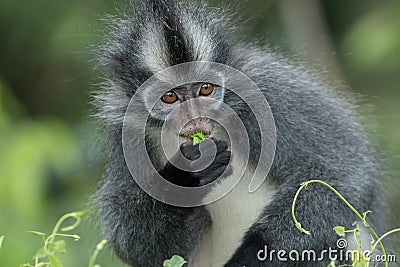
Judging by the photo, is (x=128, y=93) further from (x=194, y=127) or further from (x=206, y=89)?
(x=194, y=127)

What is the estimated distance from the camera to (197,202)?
14.4ft

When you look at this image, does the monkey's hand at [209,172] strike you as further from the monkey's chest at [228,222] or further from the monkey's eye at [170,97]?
the monkey's chest at [228,222]

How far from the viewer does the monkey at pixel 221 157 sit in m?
4.29

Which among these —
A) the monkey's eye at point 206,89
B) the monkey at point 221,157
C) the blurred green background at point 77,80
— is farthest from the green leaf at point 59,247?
the blurred green background at point 77,80

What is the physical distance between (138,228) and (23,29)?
18.2 feet

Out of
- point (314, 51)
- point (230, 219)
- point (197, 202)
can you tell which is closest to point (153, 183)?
point (197, 202)

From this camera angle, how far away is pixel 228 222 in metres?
4.72

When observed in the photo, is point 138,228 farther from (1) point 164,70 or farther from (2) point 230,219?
(1) point 164,70

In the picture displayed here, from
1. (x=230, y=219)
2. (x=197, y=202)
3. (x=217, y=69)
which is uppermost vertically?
(x=217, y=69)

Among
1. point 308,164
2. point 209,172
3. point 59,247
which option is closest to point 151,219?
point 209,172

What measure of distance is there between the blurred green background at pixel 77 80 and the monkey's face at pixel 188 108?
2.35 ft

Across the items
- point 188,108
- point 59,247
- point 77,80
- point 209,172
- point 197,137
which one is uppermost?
point 59,247

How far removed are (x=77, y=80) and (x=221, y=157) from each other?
200 inches

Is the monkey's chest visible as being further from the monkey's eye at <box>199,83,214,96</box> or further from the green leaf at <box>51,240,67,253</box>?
the green leaf at <box>51,240,67,253</box>
